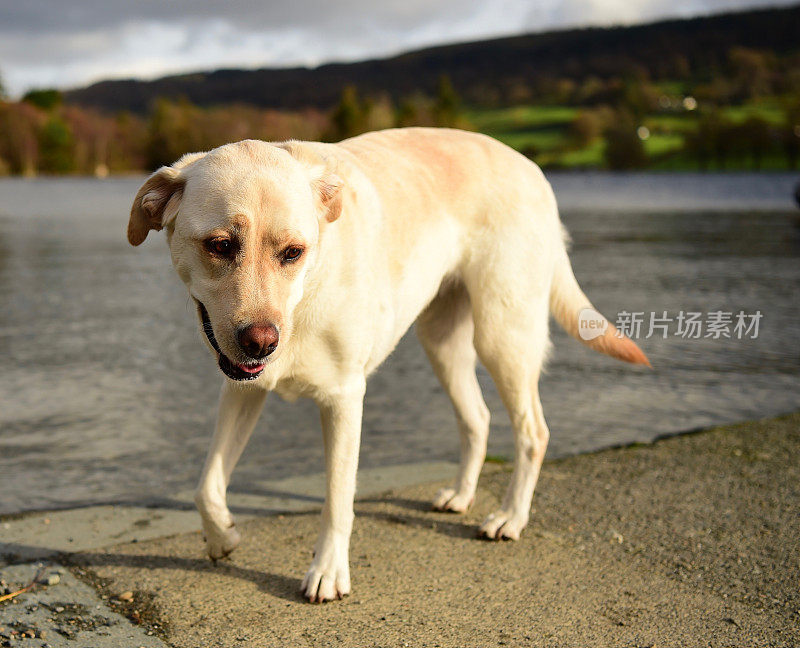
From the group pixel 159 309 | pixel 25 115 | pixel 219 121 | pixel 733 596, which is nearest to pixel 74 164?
pixel 25 115

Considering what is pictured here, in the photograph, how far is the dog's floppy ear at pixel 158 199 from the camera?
2.80 m

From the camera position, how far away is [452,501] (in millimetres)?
3977

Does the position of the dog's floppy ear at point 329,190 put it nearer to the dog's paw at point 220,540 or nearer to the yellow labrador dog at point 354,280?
the yellow labrador dog at point 354,280

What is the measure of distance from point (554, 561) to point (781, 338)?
18.7 feet

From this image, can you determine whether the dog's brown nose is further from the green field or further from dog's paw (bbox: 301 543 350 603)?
the green field

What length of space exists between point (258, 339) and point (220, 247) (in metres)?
0.32

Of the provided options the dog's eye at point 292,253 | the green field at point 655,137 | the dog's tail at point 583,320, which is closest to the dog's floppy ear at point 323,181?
the dog's eye at point 292,253

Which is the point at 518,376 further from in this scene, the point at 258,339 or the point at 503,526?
the point at 258,339

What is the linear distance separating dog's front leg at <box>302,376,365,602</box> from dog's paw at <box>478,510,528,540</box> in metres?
0.76

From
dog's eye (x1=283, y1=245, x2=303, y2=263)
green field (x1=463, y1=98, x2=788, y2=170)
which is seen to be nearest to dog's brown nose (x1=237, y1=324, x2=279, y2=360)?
dog's eye (x1=283, y1=245, x2=303, y2=263)

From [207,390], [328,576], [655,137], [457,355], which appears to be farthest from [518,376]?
[655,137]

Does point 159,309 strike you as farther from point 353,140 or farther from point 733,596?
point 733,596

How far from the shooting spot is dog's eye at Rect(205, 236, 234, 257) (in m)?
2.66

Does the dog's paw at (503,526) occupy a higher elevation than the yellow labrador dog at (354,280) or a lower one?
lower
